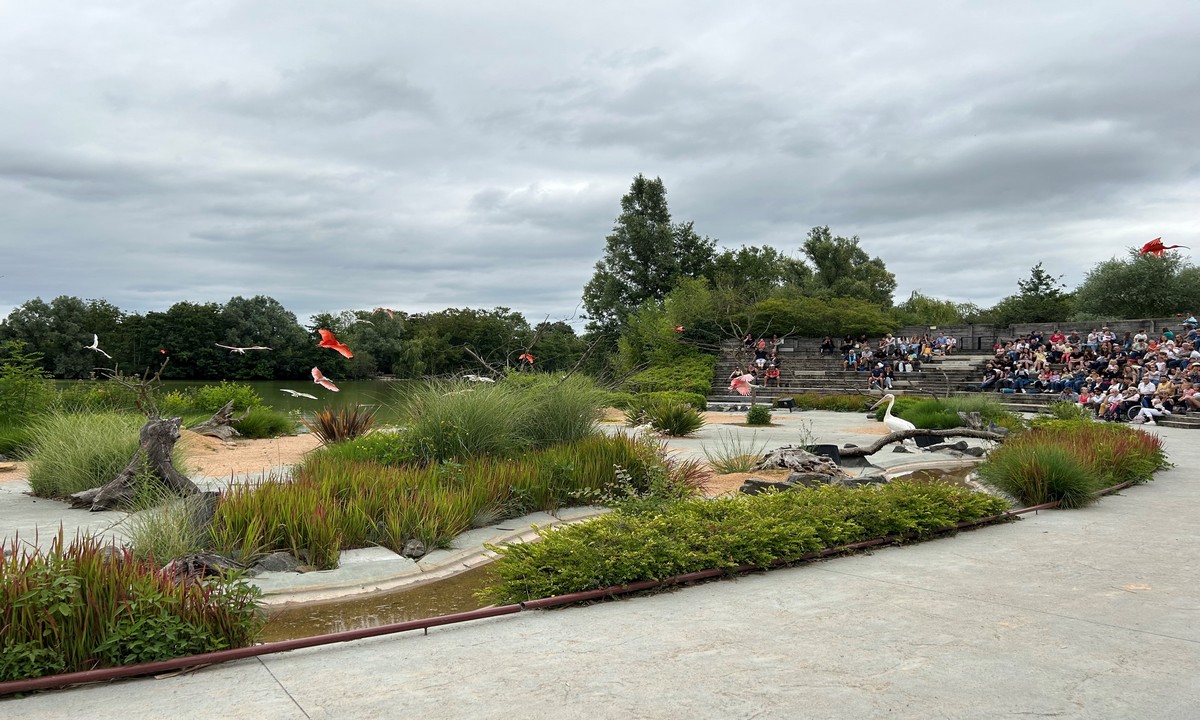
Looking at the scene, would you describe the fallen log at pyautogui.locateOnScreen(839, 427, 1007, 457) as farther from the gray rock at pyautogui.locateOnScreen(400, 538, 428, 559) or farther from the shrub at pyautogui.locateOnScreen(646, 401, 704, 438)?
the gray rock at pyautogui.locateOnScreen(400, 538, 428, 559)

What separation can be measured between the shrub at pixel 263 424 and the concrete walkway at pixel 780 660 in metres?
14.2

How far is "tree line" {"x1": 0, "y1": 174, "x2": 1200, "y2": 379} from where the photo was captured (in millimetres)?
42094

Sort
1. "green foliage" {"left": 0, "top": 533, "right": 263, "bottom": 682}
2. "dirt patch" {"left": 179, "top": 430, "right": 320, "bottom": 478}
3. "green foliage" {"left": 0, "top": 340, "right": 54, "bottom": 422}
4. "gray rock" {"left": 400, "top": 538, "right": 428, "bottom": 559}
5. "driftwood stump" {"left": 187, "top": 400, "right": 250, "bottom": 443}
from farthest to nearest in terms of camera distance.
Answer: "driftwood stump" {"left": 187, "top": 400, "right": 250, "bottom": 443}
"green foliage" {"left": 0, "top": 340, "right": 54, "bottom": 422}
"dirt patch" {"left": 179, "top": 430, "right": 320, "bottom": 478}
"gray rock" {"left": 400, "top": 538, "right": 428, "bottom": 559}
"green foliage" {"left": 0, "top": 533, "right": 263, "bottom": 682}

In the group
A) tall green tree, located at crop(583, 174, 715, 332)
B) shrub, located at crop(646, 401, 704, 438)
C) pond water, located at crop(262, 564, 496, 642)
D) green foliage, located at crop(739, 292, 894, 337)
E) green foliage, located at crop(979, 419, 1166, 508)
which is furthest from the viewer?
tall green tree, located at crop(583, 174, 715, 332)

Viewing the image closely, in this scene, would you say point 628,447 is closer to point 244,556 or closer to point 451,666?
point 244,556

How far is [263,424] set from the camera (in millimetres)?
17391

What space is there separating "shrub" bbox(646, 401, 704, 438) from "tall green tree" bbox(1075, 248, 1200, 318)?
121 feet

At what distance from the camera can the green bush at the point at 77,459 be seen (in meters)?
8.99

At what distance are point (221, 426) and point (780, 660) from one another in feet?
49.9

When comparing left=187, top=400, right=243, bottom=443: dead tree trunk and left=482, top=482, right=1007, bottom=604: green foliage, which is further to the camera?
left=187, top=400, right=243, bottom=443: dead tree trunk

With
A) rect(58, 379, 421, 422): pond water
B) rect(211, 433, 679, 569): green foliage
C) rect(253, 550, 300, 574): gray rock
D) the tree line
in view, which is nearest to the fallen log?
rect(211, 433, 679, 569): green foliage

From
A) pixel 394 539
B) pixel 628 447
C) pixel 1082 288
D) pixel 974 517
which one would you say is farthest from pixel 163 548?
pixel 1082 288

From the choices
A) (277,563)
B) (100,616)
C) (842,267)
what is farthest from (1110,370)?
(842,267)

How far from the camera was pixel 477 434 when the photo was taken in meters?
9.57
